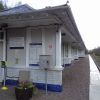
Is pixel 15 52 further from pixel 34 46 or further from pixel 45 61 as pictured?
pixel 45 61

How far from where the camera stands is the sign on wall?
9133 millimetres

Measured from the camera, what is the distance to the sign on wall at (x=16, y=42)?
360 inches

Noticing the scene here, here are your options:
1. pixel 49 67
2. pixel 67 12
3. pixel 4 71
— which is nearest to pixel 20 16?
pixel 67 12

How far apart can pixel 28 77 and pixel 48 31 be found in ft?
7.01

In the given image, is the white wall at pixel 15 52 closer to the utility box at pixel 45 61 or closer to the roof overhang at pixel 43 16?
the roof overhang at pixel 43 16

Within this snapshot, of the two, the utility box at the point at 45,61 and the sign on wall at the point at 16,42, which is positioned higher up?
the sign on wall at the point at 16,42

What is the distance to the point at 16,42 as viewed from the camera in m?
9.23

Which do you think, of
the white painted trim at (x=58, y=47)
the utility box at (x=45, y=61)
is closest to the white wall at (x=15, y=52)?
the utility box at (x=45, y=61)

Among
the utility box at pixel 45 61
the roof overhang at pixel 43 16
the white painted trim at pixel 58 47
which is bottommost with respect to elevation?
the utility box at pixel 45 61

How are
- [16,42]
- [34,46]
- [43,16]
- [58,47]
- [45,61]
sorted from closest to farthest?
[43,16], [45,61], [58,47], [34,46], [16,42]

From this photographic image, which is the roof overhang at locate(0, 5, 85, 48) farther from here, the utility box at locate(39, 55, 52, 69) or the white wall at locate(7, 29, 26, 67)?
the utility box at locate(39, 55, 52, 69)

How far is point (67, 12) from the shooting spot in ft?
23.1

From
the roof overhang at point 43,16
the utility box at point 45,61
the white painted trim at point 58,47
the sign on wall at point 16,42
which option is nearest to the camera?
the roof overhang at point 43,16

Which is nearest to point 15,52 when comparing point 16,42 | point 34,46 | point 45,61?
point 16,42
